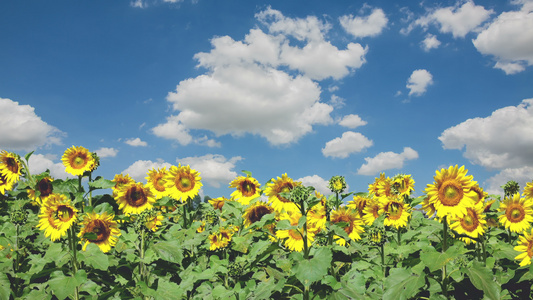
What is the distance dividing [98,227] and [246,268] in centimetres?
204

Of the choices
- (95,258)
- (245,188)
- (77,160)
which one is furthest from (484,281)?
(77,160)

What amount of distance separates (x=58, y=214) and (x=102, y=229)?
0.65 metres

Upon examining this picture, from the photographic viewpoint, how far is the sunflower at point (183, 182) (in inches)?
264

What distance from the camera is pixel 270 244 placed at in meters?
4.25

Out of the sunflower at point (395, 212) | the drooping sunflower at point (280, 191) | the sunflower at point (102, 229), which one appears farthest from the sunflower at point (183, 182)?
the sunflower at point (395, 212)

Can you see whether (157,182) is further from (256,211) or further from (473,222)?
(473,222)

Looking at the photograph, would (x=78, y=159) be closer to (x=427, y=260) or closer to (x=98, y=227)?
(x=98, y=227)

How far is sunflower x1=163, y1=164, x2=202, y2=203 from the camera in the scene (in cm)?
671

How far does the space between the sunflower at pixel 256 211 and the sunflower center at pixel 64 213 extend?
2249 mm

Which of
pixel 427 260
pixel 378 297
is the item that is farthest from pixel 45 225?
pixel 427 260

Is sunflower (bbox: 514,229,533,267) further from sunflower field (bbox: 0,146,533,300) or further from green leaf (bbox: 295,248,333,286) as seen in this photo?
green leaf (bbox: 295,248,333,286)

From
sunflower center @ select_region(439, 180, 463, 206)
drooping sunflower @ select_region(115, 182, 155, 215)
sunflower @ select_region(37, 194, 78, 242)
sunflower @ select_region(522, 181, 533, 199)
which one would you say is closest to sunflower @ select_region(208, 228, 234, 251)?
drooping sunflower @ select_region(115, 182, 155, 215)

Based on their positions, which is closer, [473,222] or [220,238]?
[473,222]

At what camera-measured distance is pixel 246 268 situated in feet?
15.6
